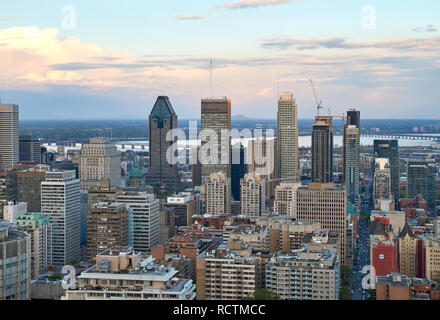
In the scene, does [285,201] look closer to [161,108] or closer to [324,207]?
[324,207]

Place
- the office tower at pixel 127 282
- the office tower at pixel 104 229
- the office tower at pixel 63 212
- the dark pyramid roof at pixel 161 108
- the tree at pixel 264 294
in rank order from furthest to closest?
1. the dark pyramid roof at pixel 161 108
2. the office tower at pixel 63 212
3. the office tower at pixel 104 229
4. the tree at pixel 264 294
5. the office tower at pixel 127 282

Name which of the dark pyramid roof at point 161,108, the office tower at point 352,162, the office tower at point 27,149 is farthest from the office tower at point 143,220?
the dark pyramid roof at point 161,108

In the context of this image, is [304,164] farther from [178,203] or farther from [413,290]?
[413,290]

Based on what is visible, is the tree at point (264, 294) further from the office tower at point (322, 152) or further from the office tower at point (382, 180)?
the office tower at point (322, 152)

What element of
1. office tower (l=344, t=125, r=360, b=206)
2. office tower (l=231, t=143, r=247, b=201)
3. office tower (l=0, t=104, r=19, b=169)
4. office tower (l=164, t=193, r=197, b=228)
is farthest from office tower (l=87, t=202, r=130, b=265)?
office tower (l=0, t=104, r=19, b=169)

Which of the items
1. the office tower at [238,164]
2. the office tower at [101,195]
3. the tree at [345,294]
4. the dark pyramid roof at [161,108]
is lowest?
the tree at [345,294]

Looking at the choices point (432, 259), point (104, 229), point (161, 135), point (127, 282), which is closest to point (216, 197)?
point (104, 229)
